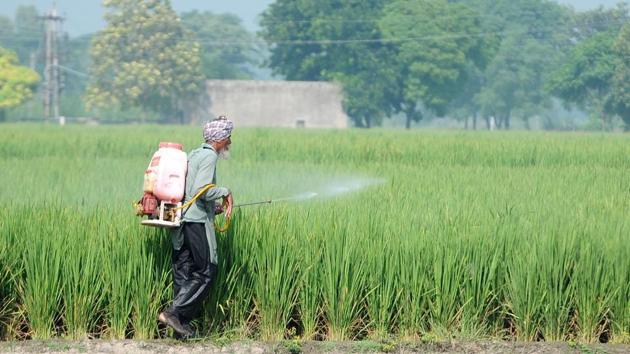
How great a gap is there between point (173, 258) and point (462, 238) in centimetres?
192

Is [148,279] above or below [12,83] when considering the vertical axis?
above

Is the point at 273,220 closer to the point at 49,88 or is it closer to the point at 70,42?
the point at 49,88

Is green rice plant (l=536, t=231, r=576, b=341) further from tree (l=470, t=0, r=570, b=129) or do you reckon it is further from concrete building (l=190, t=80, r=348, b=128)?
tree (l=470, t=0, r=570, b=129)

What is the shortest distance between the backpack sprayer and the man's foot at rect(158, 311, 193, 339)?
1.93ft

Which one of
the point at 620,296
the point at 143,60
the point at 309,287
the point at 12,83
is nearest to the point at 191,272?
the point at 309,287

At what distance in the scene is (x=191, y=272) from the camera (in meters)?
8.03

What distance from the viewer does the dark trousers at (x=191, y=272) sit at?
793 centimetres

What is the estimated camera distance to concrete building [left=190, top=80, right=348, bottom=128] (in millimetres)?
84375

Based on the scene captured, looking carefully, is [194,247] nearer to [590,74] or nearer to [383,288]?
[383,288]

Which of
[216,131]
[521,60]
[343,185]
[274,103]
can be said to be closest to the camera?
[216,131]

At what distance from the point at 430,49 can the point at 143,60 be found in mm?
18892

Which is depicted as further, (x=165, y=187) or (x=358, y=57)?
(x=358, y=57)

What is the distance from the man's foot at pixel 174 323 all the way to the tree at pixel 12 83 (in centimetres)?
8179

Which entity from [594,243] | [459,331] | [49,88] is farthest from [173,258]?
[49,88]
